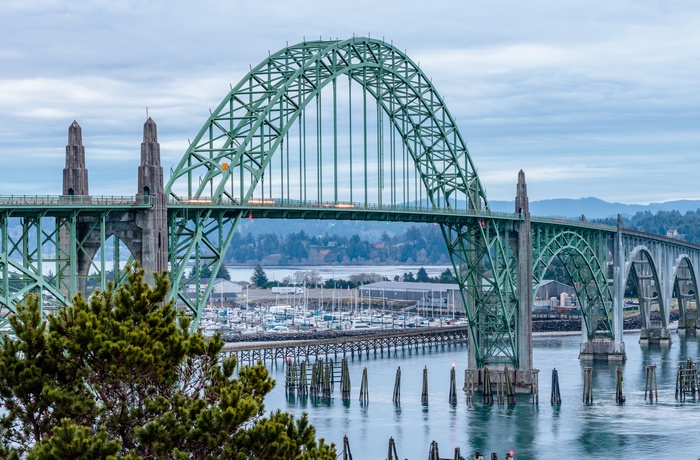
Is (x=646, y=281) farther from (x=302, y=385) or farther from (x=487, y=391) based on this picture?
(x=302, y=385)

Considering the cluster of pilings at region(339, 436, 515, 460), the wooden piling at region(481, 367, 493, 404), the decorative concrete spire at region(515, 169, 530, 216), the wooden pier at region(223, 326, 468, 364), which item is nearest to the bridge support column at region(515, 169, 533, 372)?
the decorative concrete spire at region(515, 169, 530, 216)

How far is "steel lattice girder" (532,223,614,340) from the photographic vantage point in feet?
407

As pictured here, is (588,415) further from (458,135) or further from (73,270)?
(73,270)

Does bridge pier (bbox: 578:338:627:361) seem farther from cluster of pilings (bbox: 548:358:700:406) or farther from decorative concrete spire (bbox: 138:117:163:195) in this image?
decorative concrete spire (bbox: 138:117:163:195)

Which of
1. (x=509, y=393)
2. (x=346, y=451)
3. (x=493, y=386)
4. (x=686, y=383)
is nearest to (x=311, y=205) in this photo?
(x=346, y=451)

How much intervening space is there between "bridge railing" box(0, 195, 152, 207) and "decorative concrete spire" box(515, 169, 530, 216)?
152 feet

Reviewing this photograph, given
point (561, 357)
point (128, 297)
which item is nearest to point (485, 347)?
point (561, 357)

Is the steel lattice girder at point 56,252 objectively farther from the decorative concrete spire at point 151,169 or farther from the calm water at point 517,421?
the calm water at point 517,421

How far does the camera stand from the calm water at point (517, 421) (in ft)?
249

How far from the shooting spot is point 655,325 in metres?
155

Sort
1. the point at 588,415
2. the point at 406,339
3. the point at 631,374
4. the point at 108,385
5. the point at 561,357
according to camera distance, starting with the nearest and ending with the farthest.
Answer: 1. the point at 108,385
2. the point at 588,415
3. the point at 631,374
4. the point at 561,357
5. the point at 406,339

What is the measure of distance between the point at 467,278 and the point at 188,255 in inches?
1452

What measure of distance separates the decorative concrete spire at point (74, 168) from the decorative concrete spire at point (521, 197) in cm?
4745

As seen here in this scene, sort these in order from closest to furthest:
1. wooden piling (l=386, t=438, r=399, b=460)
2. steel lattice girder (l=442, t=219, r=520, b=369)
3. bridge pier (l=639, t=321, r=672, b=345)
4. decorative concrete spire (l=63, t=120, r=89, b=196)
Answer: wooden piling (l=386, t=438, r=399, b=460) → decorative concrete spire (l=63, t=120, r=89, b=196) → steel lattice girder (l=442, t=219, r=520, b=369) → bridge pier (l=639, t=321, r=672, b=345)
